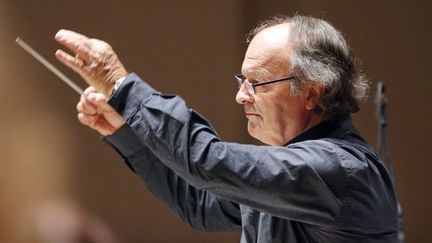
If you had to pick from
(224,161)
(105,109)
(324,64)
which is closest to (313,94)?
(324,64)

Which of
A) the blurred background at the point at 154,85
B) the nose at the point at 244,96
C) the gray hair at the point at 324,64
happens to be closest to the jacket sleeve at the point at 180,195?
the nose at the point at 244,96

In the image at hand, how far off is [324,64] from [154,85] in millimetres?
1573

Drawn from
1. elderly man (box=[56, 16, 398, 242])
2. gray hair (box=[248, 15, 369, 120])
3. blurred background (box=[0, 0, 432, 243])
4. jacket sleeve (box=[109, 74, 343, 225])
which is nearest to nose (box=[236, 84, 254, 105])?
elderly man (box=[56, 16, 398, 242])

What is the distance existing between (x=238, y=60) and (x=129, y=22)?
1.90ft

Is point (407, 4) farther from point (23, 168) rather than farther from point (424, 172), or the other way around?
point (23, 168)

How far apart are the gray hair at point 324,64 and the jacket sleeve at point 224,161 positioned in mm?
258

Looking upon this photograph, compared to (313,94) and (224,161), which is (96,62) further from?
(313,94)

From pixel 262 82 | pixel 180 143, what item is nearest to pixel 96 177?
pixel 262 82

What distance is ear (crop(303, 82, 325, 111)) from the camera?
64.7 inches

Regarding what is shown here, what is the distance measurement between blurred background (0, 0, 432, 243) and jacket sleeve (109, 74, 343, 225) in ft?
3.27

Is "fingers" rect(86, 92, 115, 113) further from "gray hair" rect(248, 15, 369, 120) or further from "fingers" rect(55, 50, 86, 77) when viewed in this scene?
"gray hair" rect(248, 15, 369, 120)

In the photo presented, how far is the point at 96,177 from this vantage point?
2.95 metres

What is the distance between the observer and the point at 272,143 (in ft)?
5.77

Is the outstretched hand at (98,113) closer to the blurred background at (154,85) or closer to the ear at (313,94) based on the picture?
the ear at (313,94)
